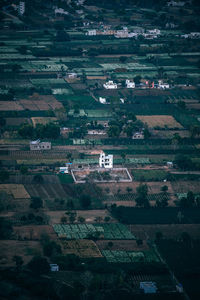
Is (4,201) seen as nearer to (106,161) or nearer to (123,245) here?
(123,245)

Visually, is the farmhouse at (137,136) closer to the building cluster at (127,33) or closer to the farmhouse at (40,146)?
the farmhouse at (40,146)

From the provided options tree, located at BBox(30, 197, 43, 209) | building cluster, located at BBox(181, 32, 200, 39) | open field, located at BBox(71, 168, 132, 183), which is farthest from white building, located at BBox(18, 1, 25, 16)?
tree, located at BBox(30, 197, 43, 209)

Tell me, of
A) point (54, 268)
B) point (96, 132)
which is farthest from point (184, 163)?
point (54, 268)

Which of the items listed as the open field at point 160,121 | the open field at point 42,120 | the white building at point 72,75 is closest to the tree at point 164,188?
the open field at point 160,121

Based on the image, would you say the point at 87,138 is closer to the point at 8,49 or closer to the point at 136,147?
the point at 136,147

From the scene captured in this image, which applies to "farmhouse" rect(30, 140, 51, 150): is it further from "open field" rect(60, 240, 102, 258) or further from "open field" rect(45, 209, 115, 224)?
"open field" rect(60, 240, 102, 258)

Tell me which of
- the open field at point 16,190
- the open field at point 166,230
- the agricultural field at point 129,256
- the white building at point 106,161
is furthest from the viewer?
the white building at point 106,161

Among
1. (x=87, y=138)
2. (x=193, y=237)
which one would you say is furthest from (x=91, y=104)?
(x=193, y=237)
